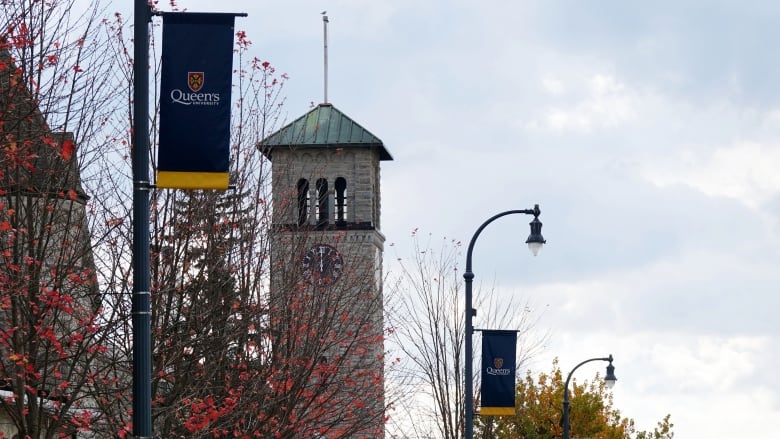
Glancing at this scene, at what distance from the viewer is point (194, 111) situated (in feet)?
39.2

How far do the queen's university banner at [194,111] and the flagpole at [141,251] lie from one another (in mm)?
566

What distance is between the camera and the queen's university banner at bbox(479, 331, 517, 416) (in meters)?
26.8

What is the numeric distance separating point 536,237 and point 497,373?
267 centimetres

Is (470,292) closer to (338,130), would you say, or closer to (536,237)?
(536,237)

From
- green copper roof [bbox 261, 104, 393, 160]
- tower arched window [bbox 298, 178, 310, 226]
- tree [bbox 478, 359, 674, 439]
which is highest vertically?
green copper roof [bbox 261, 104, 393, 160]

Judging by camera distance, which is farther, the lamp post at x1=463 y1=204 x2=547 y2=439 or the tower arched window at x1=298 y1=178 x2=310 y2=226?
the tower arched window at x1=298 y1=178 x2=310 y2=226

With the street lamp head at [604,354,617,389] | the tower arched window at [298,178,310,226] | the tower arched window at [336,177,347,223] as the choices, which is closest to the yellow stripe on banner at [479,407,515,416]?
the tower arched window at [298,178,310,226]

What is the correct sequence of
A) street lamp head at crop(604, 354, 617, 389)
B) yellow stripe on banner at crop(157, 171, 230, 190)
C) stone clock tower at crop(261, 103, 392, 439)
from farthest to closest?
street lamp head at crop(604, 354, 617, 389) → stone clock tower at crop(261, 103, 392, 439) → yellow stripe on banner at crop(157, 171, 230, 190)

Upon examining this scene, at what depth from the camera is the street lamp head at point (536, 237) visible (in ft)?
88.1

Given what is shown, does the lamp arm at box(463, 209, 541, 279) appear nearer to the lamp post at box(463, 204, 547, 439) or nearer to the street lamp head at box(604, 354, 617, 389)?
the lamp post at box(463, 204, 547, 439)

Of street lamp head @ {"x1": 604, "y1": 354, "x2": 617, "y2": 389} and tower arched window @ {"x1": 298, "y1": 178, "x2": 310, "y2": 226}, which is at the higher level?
tower arched window @ {"x1": 298, "y1": 178, "x2": 310, "y2": 226}

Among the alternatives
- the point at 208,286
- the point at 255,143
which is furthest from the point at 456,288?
the point at 208,286

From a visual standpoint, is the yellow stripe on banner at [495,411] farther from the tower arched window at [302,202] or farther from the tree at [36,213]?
the tower arched window at [302,202]

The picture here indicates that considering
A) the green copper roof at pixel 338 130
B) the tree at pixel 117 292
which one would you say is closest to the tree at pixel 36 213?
the tree at pixel 117 292
